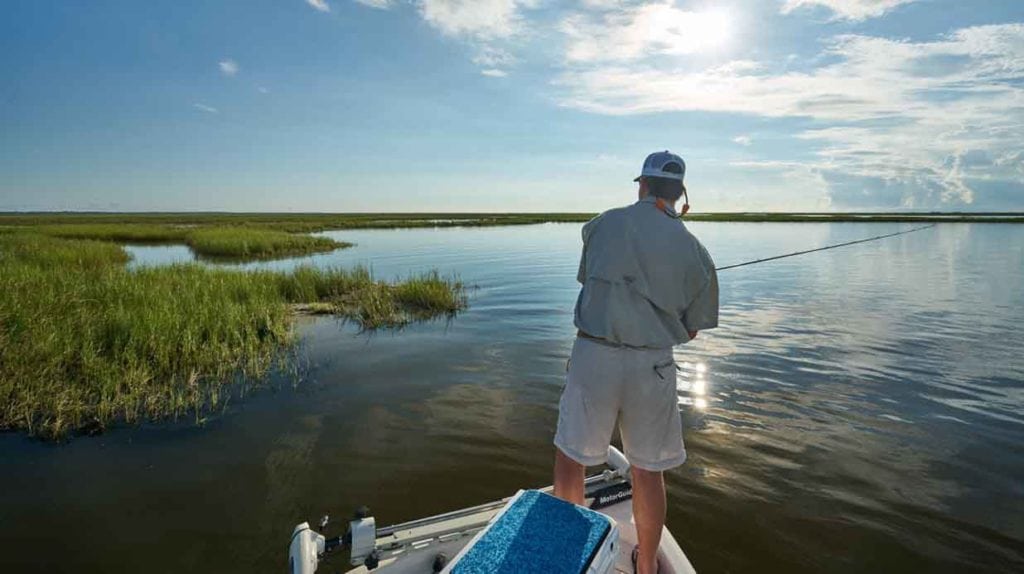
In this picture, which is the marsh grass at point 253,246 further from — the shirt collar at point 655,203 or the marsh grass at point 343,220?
the shirt collar at point 655,203

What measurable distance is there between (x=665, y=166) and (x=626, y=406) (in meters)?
1.48

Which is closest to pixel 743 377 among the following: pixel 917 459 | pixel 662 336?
pixel 917 459

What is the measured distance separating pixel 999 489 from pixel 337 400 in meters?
8.60

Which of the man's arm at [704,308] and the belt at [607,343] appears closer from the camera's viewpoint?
the belt at [607,343]

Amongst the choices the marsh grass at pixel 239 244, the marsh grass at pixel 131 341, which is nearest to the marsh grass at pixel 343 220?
the marsh grass at pixel 239 244

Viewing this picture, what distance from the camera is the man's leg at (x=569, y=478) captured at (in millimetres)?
3170

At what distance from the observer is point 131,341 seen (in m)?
8.48

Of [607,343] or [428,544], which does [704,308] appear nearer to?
[607,343]

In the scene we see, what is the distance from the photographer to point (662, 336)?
2896 millimetres

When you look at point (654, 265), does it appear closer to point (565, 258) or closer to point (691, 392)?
point (691, 392)

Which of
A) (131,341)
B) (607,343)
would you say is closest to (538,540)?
(607,343)

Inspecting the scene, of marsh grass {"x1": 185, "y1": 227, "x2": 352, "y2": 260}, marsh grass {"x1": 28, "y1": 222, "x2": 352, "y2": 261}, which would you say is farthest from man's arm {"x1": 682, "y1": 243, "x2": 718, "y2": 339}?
marsh grass {"x1": 185, "y1": 227, "x2": 352, "y2": 260}

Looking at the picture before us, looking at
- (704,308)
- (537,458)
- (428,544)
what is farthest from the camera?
(537,458)

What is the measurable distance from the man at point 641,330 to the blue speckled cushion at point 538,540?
456mm
